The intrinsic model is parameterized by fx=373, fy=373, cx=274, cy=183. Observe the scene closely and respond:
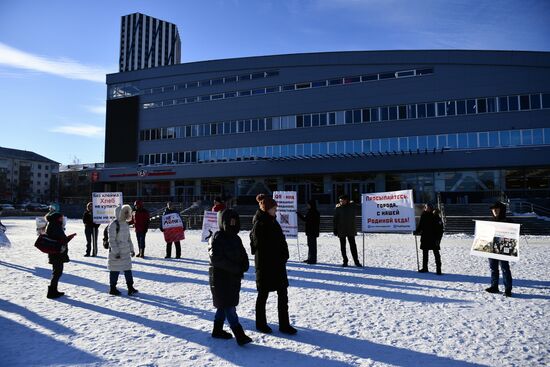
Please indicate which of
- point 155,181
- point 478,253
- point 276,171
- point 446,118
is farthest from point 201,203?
point 478,253

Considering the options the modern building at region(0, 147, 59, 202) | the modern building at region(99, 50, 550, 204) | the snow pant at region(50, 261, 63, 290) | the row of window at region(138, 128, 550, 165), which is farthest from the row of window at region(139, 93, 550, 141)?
the modern building at region(0, 147, 59, 202)

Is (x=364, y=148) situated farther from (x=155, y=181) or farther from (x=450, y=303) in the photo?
(x=450, y=303)

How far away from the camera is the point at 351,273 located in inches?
372

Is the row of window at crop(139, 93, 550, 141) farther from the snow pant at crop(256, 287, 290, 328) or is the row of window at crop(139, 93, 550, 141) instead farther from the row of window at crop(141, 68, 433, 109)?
the snow pant at crop(256, 287, 290, 328)

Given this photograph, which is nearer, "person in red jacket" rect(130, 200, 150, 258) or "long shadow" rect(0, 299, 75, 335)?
"long shadow" rect(0, 299, 75, 335)

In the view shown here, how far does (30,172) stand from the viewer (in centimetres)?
11669

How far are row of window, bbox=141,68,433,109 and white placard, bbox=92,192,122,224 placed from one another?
30.4 meters

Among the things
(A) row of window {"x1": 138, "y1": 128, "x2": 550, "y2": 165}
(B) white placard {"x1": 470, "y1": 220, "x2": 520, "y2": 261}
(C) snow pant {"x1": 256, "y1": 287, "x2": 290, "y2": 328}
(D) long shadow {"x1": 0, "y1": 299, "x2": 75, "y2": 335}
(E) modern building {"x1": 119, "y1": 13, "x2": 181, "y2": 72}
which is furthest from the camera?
(E) modern building {"x1": 119, "y1": 13, "x2": 181, "y2": 72}

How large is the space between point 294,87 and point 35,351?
38874mm

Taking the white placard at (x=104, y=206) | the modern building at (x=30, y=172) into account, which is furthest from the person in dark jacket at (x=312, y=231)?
the modern building at (x=30, y=172)

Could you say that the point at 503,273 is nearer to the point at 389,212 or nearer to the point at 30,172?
the point at 389,212

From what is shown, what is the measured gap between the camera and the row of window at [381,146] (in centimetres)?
3241

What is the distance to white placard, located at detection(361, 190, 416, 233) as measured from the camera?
10.3m

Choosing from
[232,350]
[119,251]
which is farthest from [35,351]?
[119,251]
